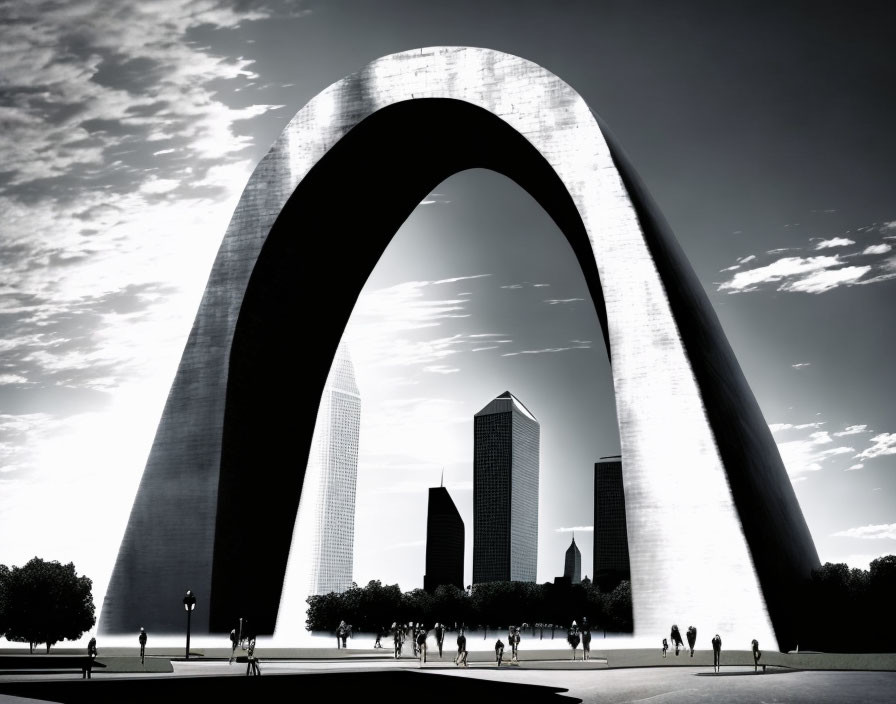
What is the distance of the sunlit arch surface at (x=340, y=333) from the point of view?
72.1 ft

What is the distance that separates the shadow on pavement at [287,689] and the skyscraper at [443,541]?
470ft

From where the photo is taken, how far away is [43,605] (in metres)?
56.5

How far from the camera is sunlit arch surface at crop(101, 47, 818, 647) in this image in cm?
2198

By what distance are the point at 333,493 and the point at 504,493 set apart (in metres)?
36.0

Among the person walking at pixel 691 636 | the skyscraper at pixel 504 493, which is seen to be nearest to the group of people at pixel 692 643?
the person walking at pixel 691 636

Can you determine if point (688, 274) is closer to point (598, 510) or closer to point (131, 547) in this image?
point (131, 547)

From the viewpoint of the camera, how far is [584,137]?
25.9 metres

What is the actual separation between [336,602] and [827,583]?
173ft

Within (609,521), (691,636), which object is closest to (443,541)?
(609,521)

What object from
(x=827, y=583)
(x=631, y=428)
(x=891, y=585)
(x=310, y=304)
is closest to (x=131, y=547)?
(x=310, y=304)

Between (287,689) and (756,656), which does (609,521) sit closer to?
(756,656)

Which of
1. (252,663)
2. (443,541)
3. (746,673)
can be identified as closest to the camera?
(746,673)

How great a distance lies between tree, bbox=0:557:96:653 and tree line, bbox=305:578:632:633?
62.3 ft

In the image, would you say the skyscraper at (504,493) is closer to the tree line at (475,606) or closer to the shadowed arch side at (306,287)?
the tree line at (475,606)
